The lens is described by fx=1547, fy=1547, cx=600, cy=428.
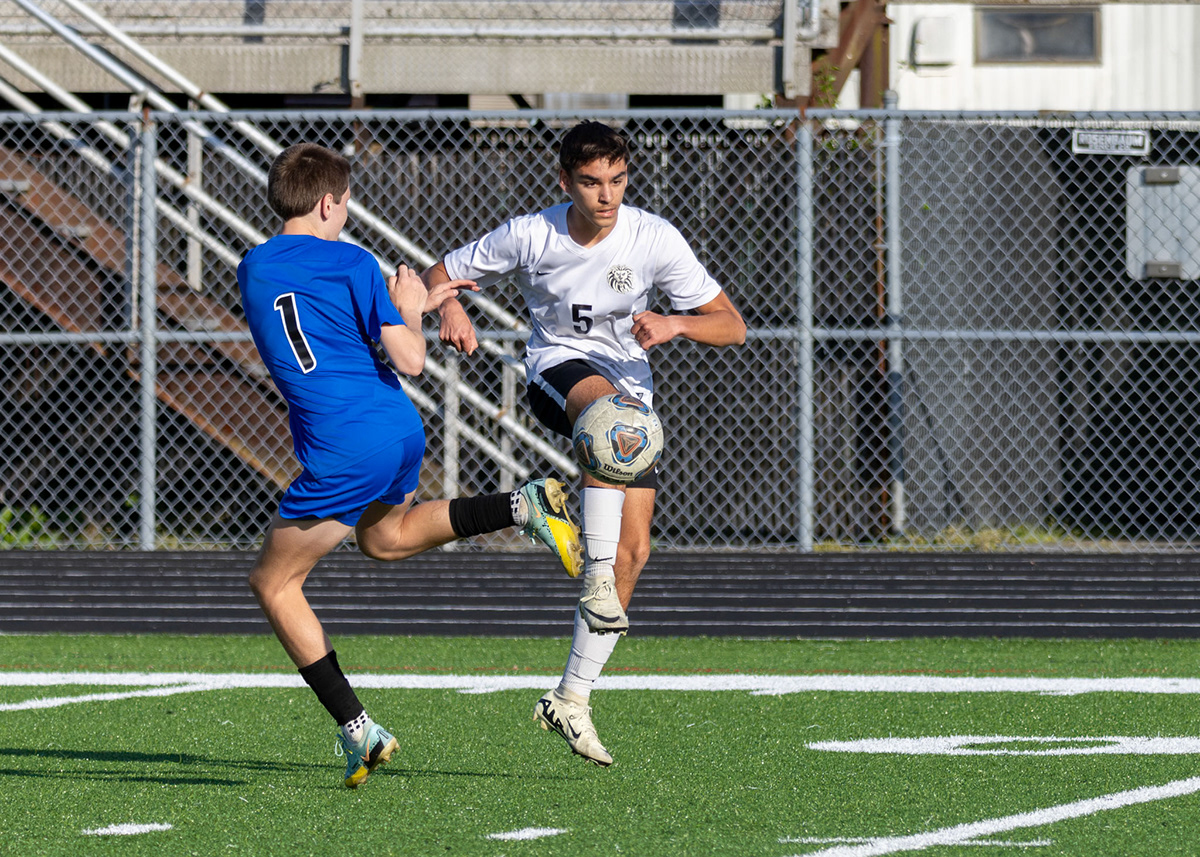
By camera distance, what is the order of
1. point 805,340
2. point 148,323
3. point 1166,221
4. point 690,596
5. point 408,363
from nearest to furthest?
point 408,363, point 690,596, point 805,340, point 148,323, point 1166,221

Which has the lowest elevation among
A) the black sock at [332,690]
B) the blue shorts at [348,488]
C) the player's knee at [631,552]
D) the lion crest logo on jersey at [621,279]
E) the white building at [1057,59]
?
the black sock at [332,690]

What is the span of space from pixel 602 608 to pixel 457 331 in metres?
0.99

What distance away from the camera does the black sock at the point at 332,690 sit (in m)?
4.50

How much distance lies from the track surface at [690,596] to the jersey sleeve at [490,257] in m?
3.46

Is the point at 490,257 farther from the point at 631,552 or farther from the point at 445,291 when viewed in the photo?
the point at 631,552

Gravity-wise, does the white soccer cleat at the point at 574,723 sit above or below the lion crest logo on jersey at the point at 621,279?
below

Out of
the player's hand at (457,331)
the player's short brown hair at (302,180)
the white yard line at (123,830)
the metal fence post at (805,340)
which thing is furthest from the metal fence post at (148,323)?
the white yard line at (123,830)

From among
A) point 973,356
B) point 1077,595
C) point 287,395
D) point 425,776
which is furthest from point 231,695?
point 973,356

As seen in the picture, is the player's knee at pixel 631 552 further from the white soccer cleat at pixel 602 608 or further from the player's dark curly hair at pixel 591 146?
the player's dark curly hair at pixel 591 146

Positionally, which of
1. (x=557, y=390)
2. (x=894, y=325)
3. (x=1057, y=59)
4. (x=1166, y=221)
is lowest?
(x=557, y=390)

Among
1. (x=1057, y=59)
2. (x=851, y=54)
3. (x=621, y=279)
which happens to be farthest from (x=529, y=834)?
(x=1057, y=59)

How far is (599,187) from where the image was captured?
4902 mm

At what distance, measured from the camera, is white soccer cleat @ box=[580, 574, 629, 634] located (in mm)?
4578

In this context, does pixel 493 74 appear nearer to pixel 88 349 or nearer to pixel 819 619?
pixel 88 349
